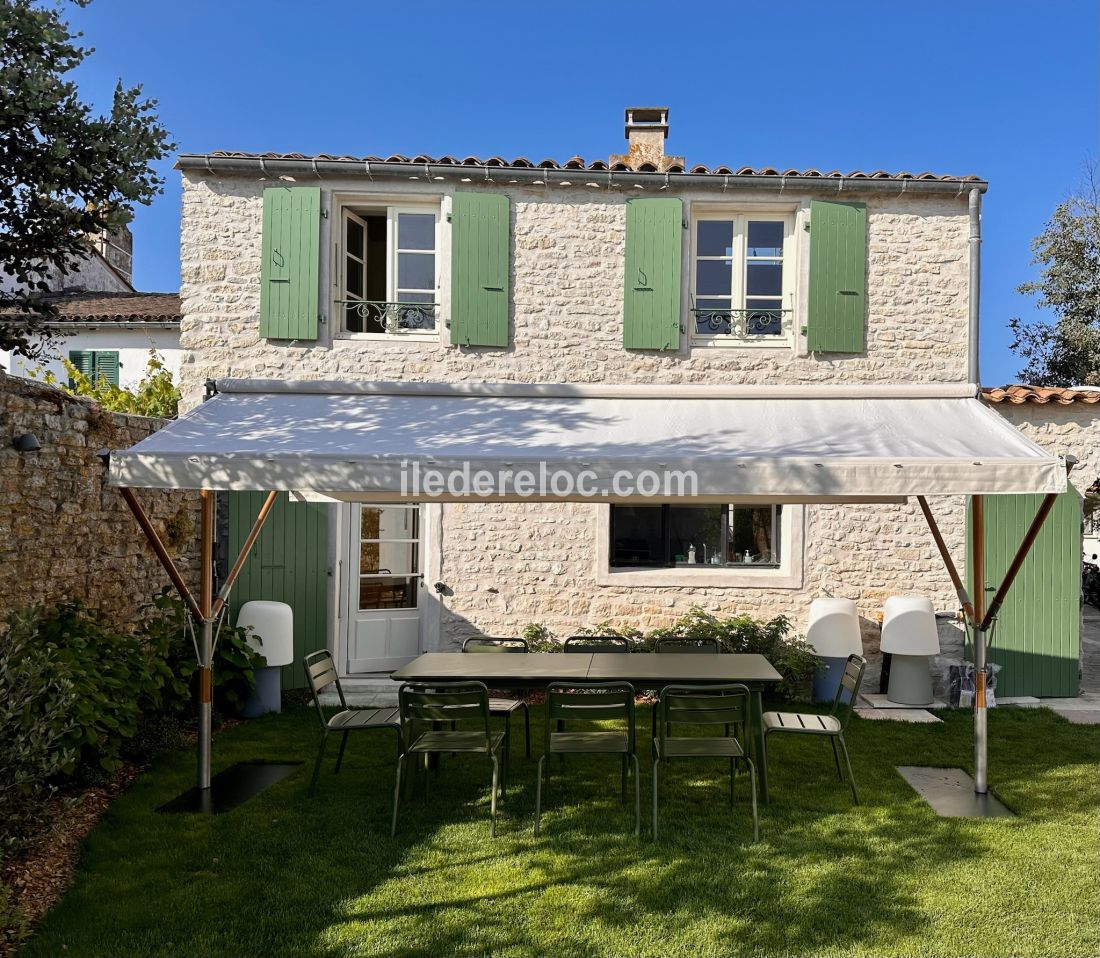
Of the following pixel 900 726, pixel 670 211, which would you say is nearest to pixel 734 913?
pixel 900 726

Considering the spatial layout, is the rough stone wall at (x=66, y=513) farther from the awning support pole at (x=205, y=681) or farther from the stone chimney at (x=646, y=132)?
the stone chimney at (x=646, y=132)

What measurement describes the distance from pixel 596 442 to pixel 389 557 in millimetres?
4863

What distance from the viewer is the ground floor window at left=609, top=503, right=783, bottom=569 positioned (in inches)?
392

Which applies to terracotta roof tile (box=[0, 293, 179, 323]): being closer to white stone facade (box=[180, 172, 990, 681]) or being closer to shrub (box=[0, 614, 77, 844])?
white stone facade (box=[180, 172, 990, 681])

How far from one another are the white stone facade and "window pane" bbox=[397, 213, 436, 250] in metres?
0.28

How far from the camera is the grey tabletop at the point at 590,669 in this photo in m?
5.91

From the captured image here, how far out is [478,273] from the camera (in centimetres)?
968

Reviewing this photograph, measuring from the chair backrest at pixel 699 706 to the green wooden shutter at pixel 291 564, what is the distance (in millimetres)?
5344

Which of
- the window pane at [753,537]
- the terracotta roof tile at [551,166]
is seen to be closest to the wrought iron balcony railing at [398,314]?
the terracotta roof tile at [551,166]

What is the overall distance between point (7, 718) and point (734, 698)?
390cm

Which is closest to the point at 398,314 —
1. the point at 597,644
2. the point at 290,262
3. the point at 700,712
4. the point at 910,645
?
the point at 290,262

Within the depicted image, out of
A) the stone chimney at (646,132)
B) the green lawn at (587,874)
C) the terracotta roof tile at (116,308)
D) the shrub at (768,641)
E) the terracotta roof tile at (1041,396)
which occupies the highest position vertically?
the stone chimney at (646,132)

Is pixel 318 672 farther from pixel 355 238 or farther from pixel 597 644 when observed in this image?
pixel 355 238

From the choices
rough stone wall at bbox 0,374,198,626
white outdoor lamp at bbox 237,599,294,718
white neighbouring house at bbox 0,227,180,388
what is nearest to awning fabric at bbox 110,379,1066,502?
rough stone wall at bbox 0,374,198,626
